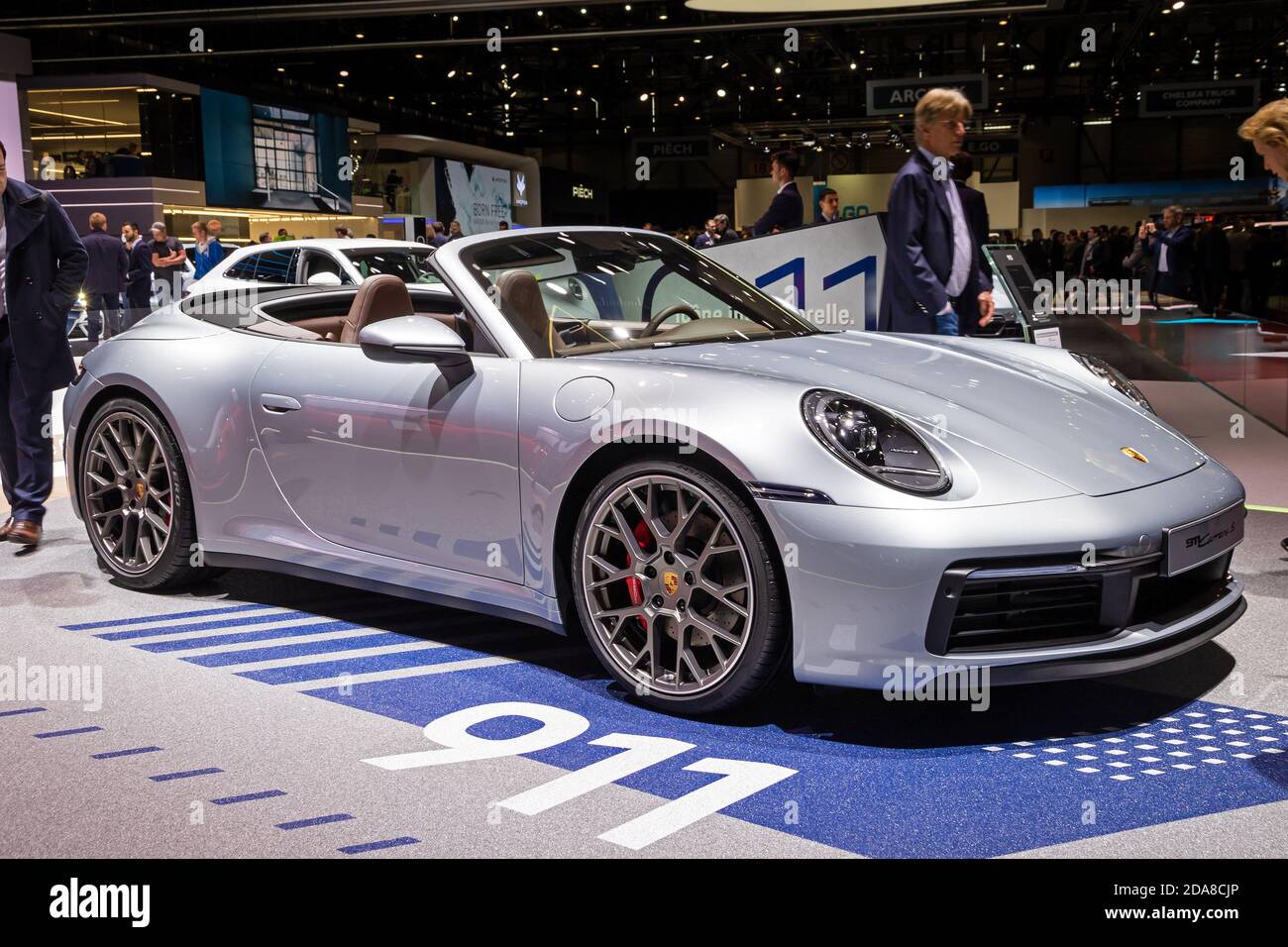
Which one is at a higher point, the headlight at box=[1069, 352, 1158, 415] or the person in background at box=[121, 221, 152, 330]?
the person in background at box=[121, 221, 152, 330]

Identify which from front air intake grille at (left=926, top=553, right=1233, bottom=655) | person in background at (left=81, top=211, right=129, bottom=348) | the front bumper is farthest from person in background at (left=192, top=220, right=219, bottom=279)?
front air intake grille at (left=926, top=553, right=1233, bottom=655)

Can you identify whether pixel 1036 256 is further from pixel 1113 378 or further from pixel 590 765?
pixel 590 765

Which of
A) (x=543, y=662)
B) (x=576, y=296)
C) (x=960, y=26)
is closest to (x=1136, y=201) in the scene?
(x=960, y=26)

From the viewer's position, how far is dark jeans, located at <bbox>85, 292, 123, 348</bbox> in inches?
615

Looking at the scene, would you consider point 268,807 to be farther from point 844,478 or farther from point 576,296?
point 576,296

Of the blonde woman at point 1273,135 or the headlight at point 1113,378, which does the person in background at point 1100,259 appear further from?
the headlight at point 1113,378

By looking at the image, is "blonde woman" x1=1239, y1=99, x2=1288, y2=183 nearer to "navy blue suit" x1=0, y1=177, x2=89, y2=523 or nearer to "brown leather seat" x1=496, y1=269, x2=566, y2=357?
"brown leather seat" x1=496, y1=269, x2=566, y2=357

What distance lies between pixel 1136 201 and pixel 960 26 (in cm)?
1396

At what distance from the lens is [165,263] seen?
53.9ft

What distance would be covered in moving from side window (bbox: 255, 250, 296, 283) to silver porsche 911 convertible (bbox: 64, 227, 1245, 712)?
248 inches

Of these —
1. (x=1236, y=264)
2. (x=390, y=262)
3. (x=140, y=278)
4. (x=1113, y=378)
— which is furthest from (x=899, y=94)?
(x=1113, y=378)

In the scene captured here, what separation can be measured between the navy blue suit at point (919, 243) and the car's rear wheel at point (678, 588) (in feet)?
7.41

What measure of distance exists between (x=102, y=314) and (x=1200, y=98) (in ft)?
63.9

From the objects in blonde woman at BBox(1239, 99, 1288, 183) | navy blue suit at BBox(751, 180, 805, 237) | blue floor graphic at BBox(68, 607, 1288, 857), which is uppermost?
navy blue suit at BBox(751, 180, 805, 237)
